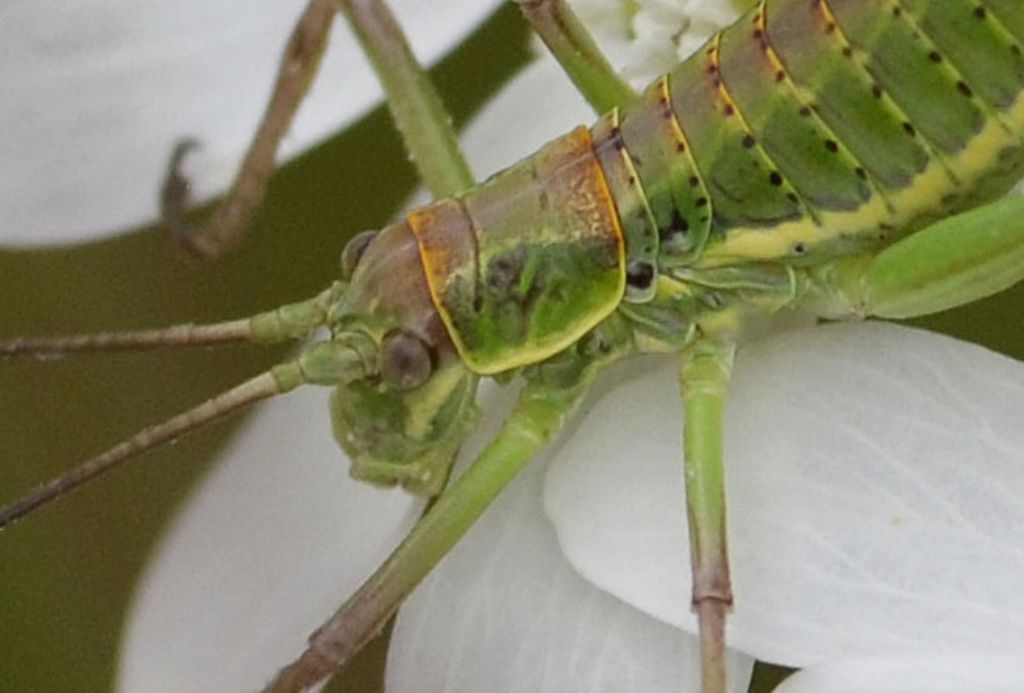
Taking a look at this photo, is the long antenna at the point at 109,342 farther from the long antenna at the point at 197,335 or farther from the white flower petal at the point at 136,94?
the white flower petal at the point at 136,94

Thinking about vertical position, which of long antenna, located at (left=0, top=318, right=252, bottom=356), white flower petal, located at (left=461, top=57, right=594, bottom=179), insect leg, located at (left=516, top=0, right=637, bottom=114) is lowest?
long antenna, located at (left=0, top=318, right=252, bottom=356)

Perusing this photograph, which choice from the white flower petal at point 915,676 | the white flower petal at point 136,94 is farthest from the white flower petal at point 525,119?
the white flower petal at point 915,676

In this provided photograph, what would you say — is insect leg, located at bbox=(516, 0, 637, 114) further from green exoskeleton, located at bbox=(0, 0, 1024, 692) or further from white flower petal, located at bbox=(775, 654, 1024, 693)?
white flower petal, located at bbox=(775, 654, 1024, 693)

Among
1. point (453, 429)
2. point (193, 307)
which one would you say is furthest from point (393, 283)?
point (193, 307)

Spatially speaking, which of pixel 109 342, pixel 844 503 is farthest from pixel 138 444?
pixel 844 503

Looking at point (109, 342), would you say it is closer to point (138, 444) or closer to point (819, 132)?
point (138, 444)

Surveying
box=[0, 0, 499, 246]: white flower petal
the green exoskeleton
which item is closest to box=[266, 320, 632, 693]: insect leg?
the green exoskeleton

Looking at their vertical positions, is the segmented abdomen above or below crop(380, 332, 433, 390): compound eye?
above
